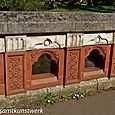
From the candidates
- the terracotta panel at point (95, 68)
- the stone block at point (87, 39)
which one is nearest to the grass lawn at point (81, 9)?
the terracotta panel at point (95, 68)

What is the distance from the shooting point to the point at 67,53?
474 centimetres

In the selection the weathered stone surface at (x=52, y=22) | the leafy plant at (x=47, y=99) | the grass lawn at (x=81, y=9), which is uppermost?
the grass lawn at (x=81, y=9)

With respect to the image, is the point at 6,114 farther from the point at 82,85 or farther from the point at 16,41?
the point at 82,85

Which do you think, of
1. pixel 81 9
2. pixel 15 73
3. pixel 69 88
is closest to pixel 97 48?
pixel 69 88

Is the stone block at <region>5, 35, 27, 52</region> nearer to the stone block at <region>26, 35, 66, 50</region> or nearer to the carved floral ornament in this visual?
the stone block at <region>26, 35, 66, 50</region>

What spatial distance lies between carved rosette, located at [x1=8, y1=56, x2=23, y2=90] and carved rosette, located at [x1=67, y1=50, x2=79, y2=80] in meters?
0.92

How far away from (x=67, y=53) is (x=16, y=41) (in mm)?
1002

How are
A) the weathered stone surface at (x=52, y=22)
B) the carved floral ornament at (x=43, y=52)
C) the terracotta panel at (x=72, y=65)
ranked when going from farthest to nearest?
the terracotta panel at (x=72, y=65)
the carved floral ornament at (x=43, y=52)
the weathered stone surface at (x=52, y=22)

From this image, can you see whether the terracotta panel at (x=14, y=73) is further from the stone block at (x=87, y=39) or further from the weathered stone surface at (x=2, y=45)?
the stone block at (x=87, y=39)

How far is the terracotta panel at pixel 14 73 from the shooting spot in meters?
4.33

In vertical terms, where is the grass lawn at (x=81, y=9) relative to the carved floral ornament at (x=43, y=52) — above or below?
above

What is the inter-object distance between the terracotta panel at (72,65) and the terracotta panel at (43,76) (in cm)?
11

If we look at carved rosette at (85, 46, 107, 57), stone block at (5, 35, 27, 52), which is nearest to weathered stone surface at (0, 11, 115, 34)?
stone block at (5, 35, 27, 52)

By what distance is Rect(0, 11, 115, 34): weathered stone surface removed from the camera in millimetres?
4078
